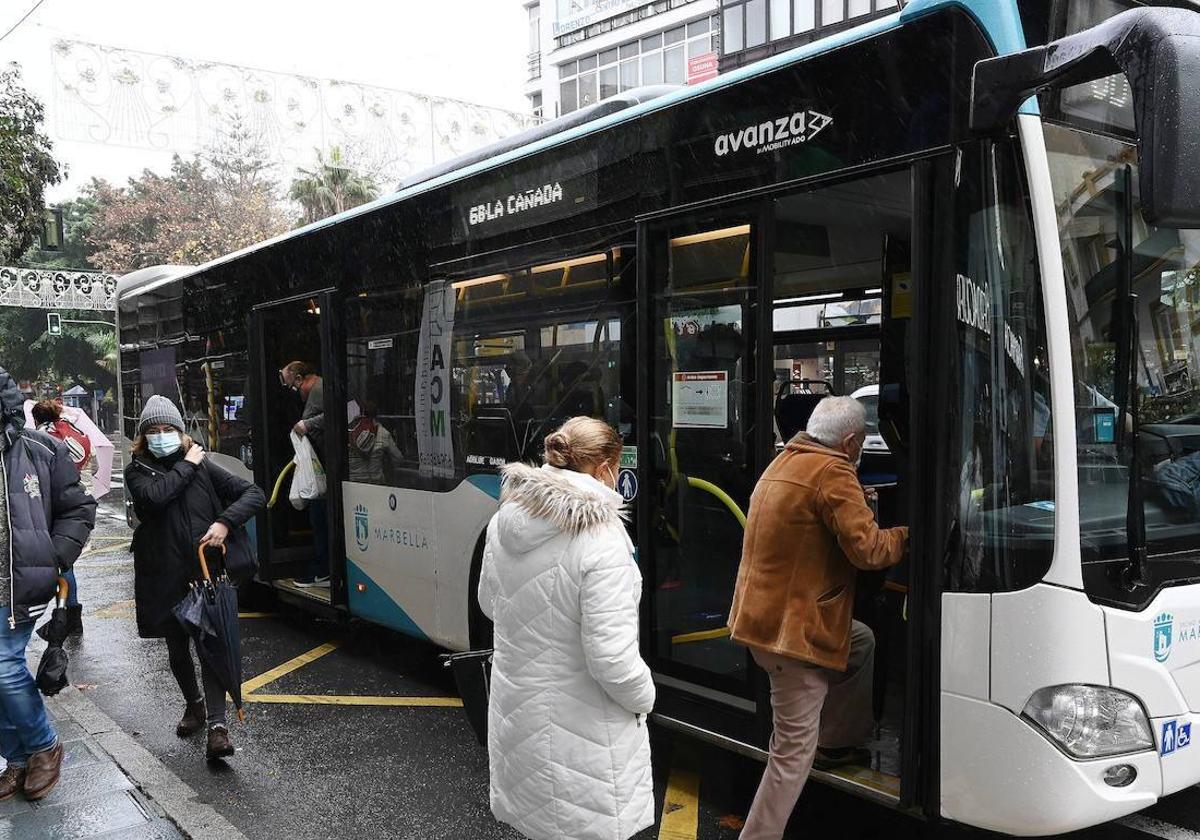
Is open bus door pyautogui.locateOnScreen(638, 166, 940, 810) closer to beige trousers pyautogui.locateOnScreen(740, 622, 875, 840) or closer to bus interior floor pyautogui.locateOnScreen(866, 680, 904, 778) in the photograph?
bus interior floor pyautogui.locateOnScreen(866, 680, 904, 778)

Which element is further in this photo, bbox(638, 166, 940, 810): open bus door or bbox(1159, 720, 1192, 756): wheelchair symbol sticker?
bbox(638, 166, 940, 810): open bus door

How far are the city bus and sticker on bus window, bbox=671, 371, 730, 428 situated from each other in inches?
0.6

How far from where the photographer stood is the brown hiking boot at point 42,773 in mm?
4477

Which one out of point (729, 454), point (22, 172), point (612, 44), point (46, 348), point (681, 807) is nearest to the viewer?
point (729, 454)

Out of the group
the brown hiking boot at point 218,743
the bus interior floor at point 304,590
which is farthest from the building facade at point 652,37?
the brown hiking boot at point 218,743

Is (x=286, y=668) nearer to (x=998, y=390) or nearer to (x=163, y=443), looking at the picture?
(x=163, y=443)

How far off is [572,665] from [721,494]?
5.36 ft

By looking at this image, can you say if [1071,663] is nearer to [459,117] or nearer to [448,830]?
Answer: [448,830]

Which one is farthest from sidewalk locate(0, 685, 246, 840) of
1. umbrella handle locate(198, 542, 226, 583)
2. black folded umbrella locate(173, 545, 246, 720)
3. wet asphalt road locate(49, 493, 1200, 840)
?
umbrella handle locate(198, 542, 226, 583)

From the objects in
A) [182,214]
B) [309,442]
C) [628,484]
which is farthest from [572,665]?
[182,214]

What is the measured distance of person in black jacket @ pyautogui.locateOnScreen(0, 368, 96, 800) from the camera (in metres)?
4.42

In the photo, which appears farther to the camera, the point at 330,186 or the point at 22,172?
the point at 330,186

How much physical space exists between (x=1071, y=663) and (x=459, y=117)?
22.8m

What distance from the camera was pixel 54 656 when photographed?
4727mm
